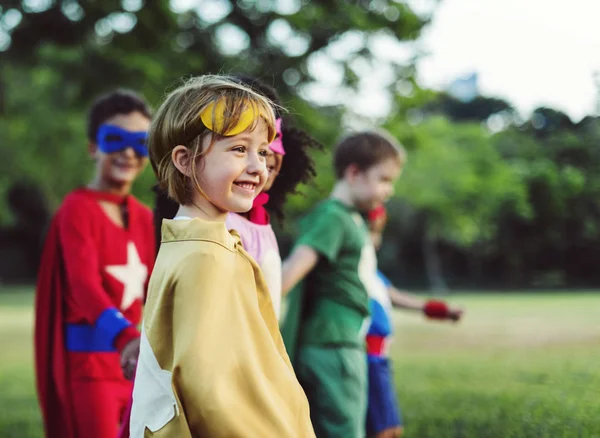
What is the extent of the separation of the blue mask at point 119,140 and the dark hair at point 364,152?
3.43 feet

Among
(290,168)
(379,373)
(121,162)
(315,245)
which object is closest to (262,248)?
(290,168)

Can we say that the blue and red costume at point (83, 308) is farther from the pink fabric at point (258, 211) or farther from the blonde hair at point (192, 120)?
the blonde hair at point (192, 120)

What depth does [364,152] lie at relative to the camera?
4137 millimetres

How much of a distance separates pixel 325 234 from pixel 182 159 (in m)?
1.74

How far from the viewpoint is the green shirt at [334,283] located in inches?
146

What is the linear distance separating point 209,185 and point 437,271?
32816 millimetres

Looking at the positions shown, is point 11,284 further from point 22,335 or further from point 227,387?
point 227,387

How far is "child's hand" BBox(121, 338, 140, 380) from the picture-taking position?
282 centimetres

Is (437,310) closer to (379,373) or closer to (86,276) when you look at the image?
(379,373)

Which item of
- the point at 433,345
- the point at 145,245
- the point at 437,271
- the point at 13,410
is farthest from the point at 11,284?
the point at 145,245

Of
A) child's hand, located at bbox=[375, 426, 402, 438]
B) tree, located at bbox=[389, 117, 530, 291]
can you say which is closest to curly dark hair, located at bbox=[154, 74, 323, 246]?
child's hand, located at bbox=[375, 426, 402, 438]

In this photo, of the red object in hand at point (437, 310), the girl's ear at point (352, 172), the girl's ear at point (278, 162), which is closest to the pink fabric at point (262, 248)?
the girl's ear at point (278, 162)

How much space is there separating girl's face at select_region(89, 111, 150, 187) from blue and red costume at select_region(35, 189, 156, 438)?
0.30 feet

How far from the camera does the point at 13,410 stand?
26.1 ft
